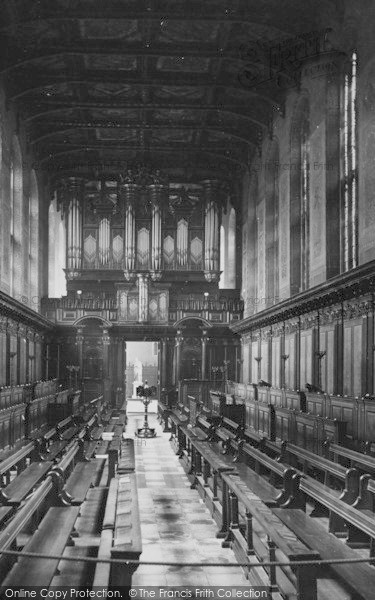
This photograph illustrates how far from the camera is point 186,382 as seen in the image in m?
24.8

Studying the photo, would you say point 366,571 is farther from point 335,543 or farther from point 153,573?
point 153,573

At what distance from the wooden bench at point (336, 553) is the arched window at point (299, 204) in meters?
14.5

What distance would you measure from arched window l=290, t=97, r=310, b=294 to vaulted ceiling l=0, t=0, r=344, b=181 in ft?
4.66

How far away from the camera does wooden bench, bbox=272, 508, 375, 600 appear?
4.26 metres

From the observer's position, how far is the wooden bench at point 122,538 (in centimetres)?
393

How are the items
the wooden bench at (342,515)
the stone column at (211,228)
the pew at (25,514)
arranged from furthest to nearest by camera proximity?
the stone column at (211,228) < the wooden bench at (342,515) < the pew at (25,514)

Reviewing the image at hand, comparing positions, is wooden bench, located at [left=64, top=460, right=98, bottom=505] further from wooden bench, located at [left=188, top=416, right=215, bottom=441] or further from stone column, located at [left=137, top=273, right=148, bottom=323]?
stone column, located at [left=137, top=273, right=148, bottom=323]

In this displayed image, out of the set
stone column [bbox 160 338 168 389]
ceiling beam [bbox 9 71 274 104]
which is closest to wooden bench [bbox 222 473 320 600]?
ceiling beam [bbox 9 71 274 104]

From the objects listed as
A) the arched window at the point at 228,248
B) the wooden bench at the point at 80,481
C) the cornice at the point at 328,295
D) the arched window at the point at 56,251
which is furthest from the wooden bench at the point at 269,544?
the arched window at the point at 56,251

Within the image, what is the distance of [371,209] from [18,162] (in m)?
13.6

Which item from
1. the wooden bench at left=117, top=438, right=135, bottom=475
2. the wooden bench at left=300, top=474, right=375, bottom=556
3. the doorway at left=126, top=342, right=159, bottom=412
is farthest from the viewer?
the doorway at left=126, top=342, right=159, bottom=412

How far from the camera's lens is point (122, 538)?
14.4ft

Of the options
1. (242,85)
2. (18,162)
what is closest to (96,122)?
(18,162)

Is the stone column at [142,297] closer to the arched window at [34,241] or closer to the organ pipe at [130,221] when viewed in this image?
the organ pipe at [130,221]
